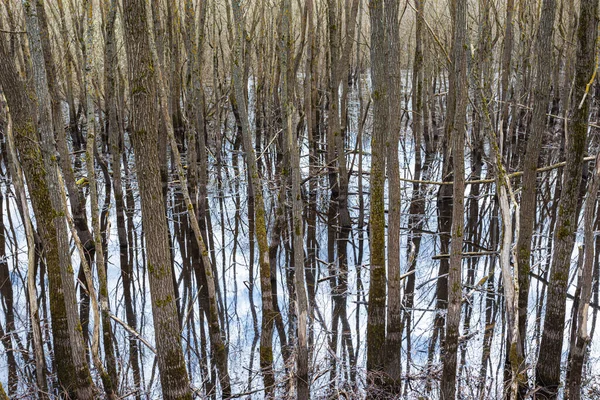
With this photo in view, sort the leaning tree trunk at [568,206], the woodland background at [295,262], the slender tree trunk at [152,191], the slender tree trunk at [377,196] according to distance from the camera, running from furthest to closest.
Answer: the slender tree trunk at [377,196]
the leaning tree trunk at [568,206]
the woodland background at [295,262]
the slender tree trunk at [152,191]

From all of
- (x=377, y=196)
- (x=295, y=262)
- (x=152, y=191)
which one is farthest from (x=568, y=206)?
(x=152, y=191)

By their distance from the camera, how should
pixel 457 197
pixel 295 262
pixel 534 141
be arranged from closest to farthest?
pixel 457 197, pixel 295 262, pixel 534 141

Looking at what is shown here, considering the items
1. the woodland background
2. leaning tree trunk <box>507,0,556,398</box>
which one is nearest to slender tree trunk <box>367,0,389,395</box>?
the woodland background

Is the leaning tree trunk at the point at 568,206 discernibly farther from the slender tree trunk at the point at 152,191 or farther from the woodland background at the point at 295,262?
the slender tree trunk at the point at 152,191

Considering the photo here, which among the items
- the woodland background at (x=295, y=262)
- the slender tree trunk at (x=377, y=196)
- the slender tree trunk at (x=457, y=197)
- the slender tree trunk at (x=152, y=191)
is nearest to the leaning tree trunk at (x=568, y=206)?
the woodland background at (x=295, y=262)

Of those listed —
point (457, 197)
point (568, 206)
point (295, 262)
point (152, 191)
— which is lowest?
point (295, 262)

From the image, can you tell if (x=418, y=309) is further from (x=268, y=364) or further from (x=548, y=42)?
(x=548, y=42)

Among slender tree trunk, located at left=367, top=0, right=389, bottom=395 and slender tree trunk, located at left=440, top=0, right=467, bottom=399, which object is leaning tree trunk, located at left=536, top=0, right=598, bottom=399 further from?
slender tree trunk, located at left=367, top=0, right=389, bottom=395

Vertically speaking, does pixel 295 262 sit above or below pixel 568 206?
below

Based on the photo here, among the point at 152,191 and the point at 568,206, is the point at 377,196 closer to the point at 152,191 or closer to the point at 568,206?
the point at 568,206

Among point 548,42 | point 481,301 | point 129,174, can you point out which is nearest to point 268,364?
point 481,301

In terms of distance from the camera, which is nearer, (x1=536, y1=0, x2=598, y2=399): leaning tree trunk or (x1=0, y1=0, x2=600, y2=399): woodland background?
(x1=0, y1=0, x2=600, y2=399): woodland background

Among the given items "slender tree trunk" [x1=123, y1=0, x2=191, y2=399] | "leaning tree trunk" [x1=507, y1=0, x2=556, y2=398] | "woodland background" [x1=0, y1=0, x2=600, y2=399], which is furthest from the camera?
"leaning tree trunk" [x1=507, y1=0, x2=556, y2=398]

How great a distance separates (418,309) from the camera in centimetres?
613
